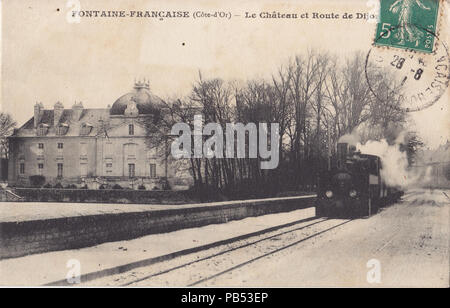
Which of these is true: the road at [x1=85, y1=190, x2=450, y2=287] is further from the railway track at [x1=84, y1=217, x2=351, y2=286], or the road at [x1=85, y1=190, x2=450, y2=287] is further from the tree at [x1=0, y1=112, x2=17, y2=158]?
the tree at [x1=0, y1=112, x2=17, y2=158]

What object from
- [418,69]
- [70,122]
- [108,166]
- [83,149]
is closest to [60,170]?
[83,149]

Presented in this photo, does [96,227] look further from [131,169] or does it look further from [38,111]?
[131,169]

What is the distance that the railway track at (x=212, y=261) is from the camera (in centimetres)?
745

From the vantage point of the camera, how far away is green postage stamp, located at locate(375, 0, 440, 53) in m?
9.38

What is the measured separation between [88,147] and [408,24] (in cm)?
893

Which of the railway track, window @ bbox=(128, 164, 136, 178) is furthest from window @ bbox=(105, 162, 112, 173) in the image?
the railway track

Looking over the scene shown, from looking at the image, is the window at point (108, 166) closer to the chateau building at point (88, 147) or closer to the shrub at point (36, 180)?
the chateau building at point (88, 147)

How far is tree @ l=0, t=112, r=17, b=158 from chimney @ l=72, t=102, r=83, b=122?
160 centimetres

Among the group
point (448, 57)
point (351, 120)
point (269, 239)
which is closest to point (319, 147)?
point (351, 120)

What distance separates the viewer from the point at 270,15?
9562 mm

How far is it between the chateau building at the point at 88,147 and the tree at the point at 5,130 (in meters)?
0.22

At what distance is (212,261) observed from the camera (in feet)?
29.6

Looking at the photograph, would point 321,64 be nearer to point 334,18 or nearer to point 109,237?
point 334,18

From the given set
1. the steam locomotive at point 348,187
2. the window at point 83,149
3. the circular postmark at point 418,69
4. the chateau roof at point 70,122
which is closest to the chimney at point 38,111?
the chateau roof at point 70,122
